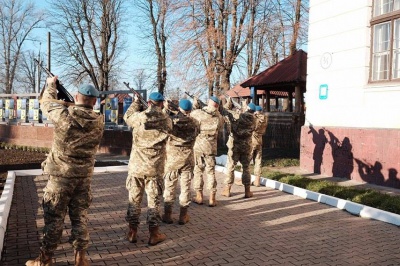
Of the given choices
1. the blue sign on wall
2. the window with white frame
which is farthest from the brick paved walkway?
the blue sign on wall

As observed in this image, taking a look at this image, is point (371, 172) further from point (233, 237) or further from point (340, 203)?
point (233, 237)

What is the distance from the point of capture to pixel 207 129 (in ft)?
25.2

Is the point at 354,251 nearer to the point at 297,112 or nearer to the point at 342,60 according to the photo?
the point at 342,60

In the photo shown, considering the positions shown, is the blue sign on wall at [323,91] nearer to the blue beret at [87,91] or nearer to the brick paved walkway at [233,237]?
the brick paved walkway at [233,237]

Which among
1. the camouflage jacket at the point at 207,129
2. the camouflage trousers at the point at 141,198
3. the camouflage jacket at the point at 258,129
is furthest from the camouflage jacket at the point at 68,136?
the camouflage jacket at the point at 258,129

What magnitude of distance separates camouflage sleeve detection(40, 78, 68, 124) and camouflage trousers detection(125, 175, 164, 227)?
154cm

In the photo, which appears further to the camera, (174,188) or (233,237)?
(174,188)

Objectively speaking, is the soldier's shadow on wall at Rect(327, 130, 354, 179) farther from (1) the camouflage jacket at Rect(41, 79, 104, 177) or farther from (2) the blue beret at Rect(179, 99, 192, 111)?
(1) the camouflage jacket at Rect(41, 79, 104, 177)

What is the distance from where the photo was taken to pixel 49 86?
4.36 meters

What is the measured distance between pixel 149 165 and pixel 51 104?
5.30 feet

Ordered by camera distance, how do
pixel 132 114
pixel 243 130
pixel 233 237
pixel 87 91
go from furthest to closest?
pixel 243 130 < pixel 233 237 < pixel 132 114 < pixel 87 91

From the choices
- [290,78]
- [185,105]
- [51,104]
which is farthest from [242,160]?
[290,78]

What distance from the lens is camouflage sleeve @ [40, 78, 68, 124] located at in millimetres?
4203

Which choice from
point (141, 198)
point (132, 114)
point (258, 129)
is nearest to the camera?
point (141, 198)
